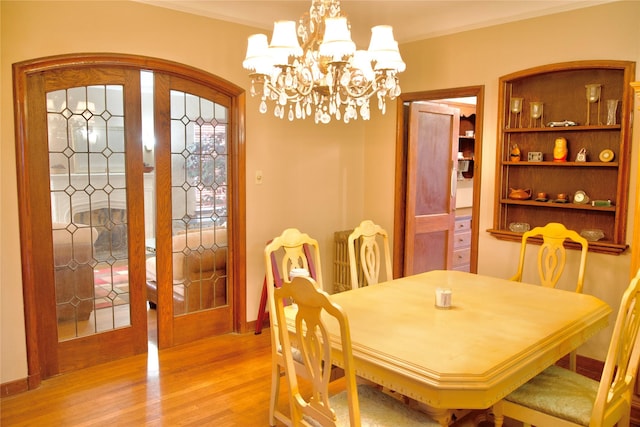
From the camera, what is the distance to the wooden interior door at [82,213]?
3.21 m

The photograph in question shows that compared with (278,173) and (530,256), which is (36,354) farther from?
(530,256)

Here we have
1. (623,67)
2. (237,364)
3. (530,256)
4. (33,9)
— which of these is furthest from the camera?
(530,256)

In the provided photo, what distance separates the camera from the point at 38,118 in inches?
126

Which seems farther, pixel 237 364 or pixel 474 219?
pixel 474 219

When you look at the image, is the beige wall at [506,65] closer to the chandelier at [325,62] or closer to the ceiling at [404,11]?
the ceiling at [404,11]

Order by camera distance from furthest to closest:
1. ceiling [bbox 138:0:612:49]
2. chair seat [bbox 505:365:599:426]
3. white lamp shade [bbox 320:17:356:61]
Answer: ceiling [bbox 138:0:612:49], white lamp shade [bbox 320:17:356:61], chair seat [bbox 505:365:599:426]

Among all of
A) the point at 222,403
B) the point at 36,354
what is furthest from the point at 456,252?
the point at 36,354

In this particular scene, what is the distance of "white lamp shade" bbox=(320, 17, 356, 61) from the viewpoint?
94.7 inches

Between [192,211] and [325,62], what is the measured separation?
195cm

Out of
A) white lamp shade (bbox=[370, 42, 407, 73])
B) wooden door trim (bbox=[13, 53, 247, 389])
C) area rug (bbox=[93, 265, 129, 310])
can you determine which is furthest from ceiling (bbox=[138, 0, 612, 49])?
area rug (bbox=[93, 265, 129, 310])

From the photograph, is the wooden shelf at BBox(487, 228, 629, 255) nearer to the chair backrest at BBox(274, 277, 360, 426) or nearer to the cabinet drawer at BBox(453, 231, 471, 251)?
the cabinet drawer at BBox(453, 231, 471, 251)

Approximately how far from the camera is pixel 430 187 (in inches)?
200

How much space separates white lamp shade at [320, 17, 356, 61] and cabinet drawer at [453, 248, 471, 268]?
4182 mm

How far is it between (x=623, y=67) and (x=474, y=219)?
5.01 ft
